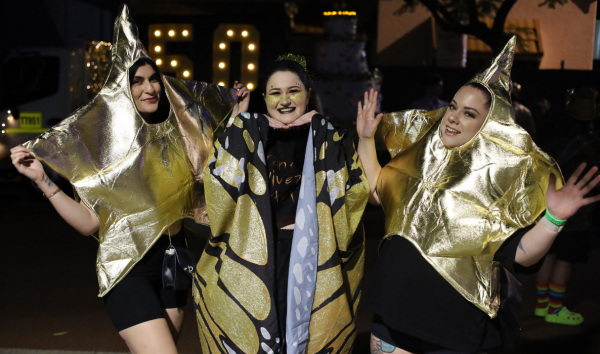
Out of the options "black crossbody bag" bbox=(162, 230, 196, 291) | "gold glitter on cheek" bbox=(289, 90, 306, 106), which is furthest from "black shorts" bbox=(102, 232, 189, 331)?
"gold glitter on cheek" bbox=(289, 90, 306, 106)

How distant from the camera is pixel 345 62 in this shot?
10.8 m

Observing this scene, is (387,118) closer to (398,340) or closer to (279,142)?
(279,142)

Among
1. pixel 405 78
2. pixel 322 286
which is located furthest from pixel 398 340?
pixel 405 78

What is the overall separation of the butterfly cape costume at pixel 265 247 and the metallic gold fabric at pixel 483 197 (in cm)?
31

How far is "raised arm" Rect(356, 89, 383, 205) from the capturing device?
2797mm

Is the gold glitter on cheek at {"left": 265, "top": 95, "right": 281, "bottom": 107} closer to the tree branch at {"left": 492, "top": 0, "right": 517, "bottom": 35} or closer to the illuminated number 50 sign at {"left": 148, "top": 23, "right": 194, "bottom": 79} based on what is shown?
the illuminated number 50 sign at {"left": 148, "top": 23, "right": 194, "bottom": 79}

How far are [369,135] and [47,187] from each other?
140 centimetres

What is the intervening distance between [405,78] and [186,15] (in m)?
4.68

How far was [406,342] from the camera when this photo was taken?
2.65m

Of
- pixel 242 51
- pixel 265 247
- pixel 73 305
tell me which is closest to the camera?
pixel 265 247

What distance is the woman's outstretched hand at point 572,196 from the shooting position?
239 cm

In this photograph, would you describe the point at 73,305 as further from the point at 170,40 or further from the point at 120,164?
the point at 170,40

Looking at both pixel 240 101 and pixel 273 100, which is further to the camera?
pixel 240 101

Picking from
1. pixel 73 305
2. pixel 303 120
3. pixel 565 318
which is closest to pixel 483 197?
pixel 303 120
